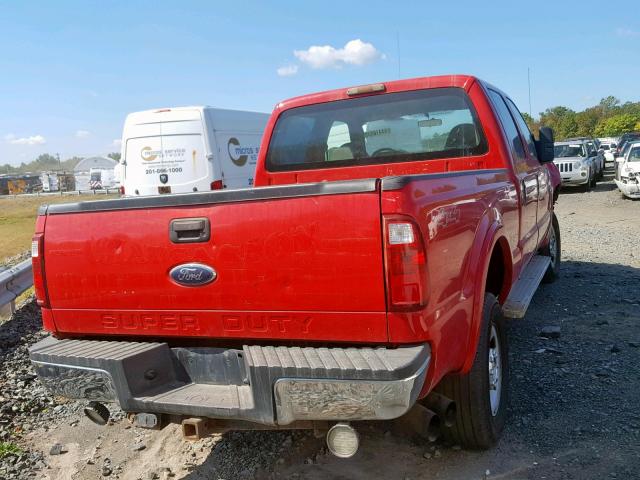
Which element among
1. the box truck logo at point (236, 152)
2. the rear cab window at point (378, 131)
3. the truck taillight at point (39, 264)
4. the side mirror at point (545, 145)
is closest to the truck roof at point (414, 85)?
the rear cab window at point (378, 131)

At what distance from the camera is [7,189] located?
210 feet

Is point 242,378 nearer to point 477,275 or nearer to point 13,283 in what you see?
point 477,275

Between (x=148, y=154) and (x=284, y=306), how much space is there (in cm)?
1008

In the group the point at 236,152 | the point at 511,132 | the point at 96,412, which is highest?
the point at 236,152

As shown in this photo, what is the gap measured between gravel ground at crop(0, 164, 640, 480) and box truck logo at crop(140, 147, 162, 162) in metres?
6.84

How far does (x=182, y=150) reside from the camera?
38.5 ft

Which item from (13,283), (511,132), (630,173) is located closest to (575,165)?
(630,173)

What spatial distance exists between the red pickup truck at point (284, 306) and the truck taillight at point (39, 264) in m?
0.01

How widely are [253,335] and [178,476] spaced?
1.22 metres

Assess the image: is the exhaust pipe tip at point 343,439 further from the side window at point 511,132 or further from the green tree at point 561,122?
the green tree at point 561,122

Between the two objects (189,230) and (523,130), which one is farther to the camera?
(523,130)

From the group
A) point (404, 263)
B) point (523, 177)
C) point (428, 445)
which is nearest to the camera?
point (404, 263)

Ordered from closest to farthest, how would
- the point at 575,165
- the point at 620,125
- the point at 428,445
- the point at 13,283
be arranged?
the point at 428,445
the point at 13,283
the point at 575,165
the point at 620,125

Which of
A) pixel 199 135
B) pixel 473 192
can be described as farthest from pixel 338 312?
pixel 199 135
